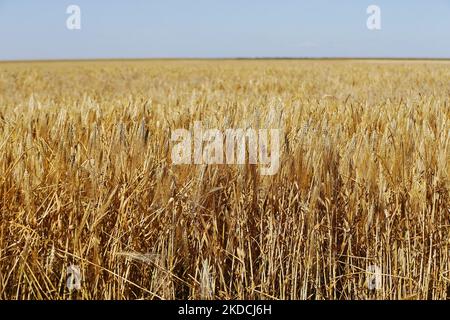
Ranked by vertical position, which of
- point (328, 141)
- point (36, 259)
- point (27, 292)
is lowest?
point (27, 292)

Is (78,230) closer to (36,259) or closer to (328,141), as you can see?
(36,259)

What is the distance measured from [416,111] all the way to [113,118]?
1504 millimetres

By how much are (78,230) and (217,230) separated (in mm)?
392

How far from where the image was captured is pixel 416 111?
268cm

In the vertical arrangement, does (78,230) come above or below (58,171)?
below

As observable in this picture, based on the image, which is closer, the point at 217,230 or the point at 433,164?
the point at 217,230

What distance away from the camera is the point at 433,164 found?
5.63ft

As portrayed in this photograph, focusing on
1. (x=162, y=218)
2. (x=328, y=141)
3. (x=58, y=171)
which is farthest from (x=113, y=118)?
(x=328, y=141)

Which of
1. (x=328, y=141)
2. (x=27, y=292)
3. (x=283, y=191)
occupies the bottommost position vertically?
(x=27, y=292)

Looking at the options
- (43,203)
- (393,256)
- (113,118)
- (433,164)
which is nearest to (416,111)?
(433,164)
